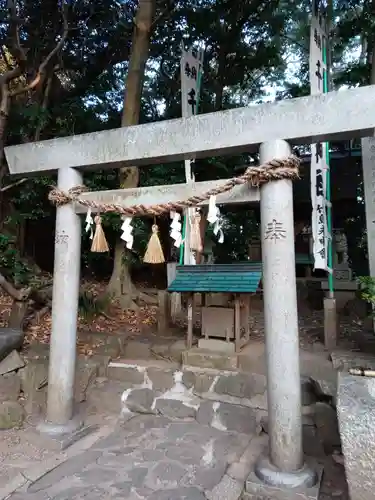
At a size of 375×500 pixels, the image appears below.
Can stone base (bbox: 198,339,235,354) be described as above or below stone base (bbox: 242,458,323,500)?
above

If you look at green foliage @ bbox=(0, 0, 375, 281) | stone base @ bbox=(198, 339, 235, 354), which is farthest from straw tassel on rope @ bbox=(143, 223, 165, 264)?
green foliage @ bbox=(0, 0, 375, 281)

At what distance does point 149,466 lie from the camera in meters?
3.46

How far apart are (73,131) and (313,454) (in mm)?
9032

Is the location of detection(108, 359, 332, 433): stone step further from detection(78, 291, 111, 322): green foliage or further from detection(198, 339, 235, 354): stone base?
detection(78, 291, 111, 322): green foliage

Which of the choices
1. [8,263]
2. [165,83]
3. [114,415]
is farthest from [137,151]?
[165,83]

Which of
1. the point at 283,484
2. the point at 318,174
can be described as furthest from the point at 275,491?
the point at 318,174

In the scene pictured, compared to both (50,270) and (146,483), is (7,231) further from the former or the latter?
(146,483)

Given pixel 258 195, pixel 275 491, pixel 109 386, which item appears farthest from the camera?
pixel 109 386

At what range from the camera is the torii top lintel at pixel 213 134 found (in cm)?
293

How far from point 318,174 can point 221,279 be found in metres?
2.40

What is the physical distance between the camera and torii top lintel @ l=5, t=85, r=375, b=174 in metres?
2.93

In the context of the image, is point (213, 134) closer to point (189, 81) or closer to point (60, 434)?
point (60, 434)

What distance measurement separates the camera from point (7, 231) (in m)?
9.82

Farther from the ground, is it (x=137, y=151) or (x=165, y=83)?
(x=165, y=83)
